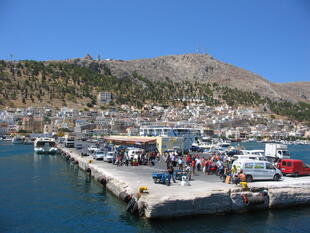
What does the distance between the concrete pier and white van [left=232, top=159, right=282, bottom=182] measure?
653 millimetres

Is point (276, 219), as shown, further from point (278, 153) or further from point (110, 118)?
point (110, 118)

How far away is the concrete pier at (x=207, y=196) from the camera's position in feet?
49.3

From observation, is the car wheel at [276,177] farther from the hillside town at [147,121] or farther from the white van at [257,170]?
the hillside town at [147,121]

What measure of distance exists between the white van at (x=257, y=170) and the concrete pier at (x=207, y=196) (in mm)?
653

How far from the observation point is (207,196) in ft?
52.0

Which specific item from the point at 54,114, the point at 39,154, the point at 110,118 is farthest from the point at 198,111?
the point at 39,154

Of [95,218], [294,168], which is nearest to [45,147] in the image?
[95,218]

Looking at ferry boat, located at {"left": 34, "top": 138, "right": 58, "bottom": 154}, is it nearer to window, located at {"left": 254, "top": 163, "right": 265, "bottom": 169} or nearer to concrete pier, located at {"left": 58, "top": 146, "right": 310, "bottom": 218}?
concrete pier, located at {"left": 58, "top": 146, "right": 310, "bottom": 218}

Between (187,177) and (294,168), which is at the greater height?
(294,168)

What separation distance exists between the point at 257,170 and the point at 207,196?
572 cm

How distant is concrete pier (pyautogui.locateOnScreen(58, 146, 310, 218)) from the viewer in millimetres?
15039

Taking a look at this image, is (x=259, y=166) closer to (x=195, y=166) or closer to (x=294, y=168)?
(x=294, y=168)

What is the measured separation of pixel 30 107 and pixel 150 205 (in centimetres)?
12895

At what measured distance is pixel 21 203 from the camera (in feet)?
64.2
